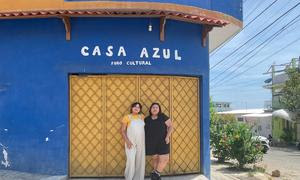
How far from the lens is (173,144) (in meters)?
10.3

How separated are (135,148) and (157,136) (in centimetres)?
51

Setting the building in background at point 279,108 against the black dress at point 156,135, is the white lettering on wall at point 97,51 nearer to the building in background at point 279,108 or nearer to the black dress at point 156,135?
the black dress at point 156,135

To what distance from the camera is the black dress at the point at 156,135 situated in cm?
910

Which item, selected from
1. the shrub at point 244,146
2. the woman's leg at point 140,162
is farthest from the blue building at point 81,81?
the shrub at point 244,146

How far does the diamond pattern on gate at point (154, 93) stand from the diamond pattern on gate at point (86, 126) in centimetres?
96

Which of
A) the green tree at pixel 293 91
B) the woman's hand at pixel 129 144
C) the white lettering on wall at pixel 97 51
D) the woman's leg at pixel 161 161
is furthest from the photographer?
the green tree at pixel 293 91

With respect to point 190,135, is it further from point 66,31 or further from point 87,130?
point 66,31

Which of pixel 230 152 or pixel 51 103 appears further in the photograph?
pixel 230 152

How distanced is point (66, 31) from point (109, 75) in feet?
4.32

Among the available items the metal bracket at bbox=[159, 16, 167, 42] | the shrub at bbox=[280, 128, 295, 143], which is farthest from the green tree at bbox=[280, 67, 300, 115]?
the metal bracket at bbox=[159, 16, 167, 42]

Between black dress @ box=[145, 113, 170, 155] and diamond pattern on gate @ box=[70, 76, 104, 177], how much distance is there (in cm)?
123

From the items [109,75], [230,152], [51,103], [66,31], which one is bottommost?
[230,152]

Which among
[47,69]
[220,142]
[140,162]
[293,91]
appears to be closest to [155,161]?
[140,162]

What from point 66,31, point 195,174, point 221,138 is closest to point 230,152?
point 221,138
